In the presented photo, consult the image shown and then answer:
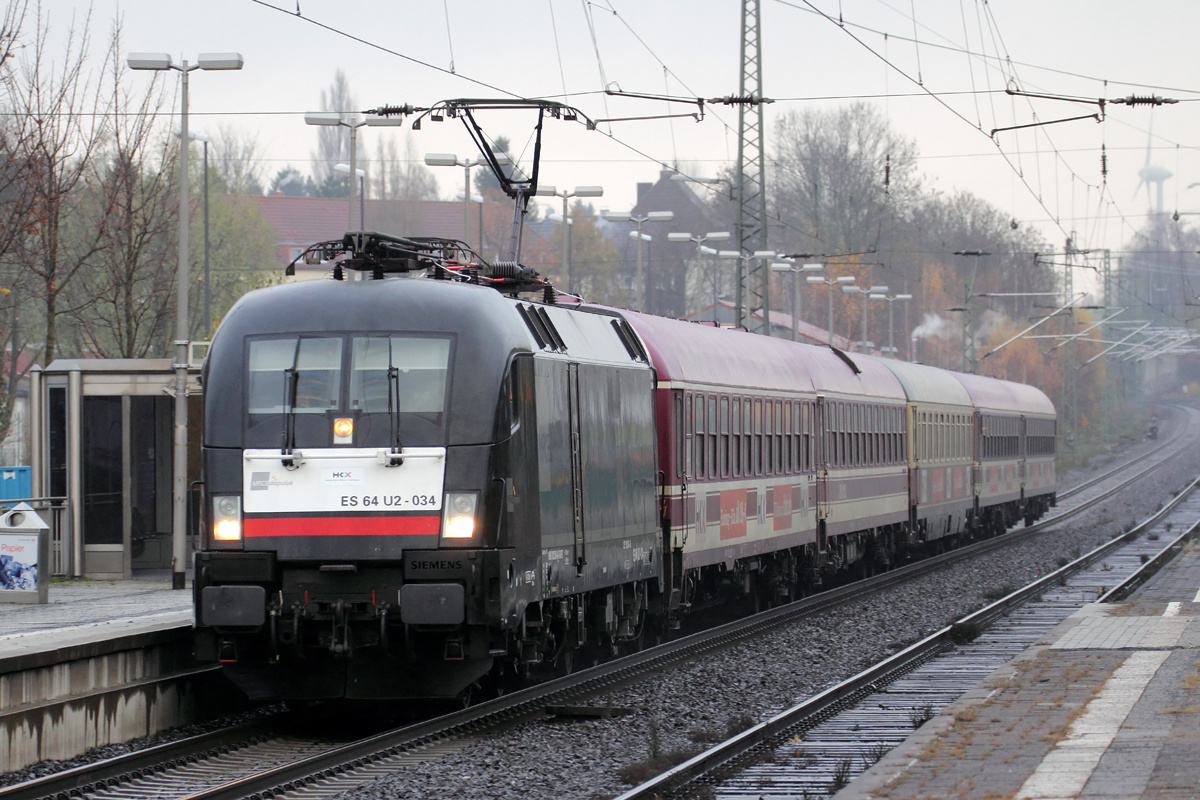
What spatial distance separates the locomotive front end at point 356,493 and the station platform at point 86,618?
0.98 meters

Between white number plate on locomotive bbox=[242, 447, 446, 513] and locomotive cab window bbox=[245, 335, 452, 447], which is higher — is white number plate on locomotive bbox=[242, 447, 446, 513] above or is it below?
below

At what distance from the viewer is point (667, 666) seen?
599 inches

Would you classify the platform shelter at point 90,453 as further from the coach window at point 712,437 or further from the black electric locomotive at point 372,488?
the black electric locomotive at point 372,488

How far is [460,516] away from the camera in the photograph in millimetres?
11148

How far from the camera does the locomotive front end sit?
11125 millimetres

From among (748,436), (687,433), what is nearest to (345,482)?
(687,433)

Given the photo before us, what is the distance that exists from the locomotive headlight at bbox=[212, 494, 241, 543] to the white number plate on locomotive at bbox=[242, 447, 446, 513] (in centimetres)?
9

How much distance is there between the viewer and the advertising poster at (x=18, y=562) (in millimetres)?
17125

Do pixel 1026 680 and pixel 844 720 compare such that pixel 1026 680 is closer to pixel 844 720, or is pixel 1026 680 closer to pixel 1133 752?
pixel 844 720

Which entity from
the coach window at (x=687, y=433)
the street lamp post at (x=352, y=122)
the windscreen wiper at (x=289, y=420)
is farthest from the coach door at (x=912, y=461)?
the windscreen wiper at (x=289, y=420)

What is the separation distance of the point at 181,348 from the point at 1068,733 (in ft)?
42.0

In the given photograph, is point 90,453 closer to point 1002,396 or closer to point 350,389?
point 350,389

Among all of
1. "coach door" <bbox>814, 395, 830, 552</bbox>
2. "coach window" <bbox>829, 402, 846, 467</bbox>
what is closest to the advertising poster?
"coach door" <bbox>814, 395, 830, 552</bbox>

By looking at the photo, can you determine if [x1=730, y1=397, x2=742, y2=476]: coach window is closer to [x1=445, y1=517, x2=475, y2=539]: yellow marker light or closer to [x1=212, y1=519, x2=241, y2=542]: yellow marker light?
[x1=445, y1=517, x2=475, y2=539]: yellow marker light
